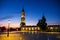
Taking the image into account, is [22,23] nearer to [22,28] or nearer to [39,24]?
[22,28]

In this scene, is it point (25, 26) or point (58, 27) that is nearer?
point (58, 27)

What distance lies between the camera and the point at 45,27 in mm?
39844

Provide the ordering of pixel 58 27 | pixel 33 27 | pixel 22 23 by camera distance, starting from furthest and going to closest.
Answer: pixel 22 23, pixel 33 27, pixel 58 27

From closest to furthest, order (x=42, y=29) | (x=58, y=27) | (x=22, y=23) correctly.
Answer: (x=42, y=29) < (x=58, y=27) < (x=22, y=23)

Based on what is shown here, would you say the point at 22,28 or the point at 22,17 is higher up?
the point at 22,17

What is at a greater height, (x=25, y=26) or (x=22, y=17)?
(x=22, y=17)

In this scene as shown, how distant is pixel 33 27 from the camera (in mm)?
47844

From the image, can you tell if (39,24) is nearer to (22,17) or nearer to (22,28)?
(22,28)

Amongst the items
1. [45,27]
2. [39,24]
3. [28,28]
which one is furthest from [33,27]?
[45,27]

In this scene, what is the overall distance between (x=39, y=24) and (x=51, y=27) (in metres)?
4.15

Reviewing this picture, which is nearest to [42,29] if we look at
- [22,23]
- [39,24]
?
[39,24]

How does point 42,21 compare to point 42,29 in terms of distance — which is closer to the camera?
point 42,29

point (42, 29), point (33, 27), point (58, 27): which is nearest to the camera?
point (42, 29)

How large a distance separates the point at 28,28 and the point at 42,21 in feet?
24.7
